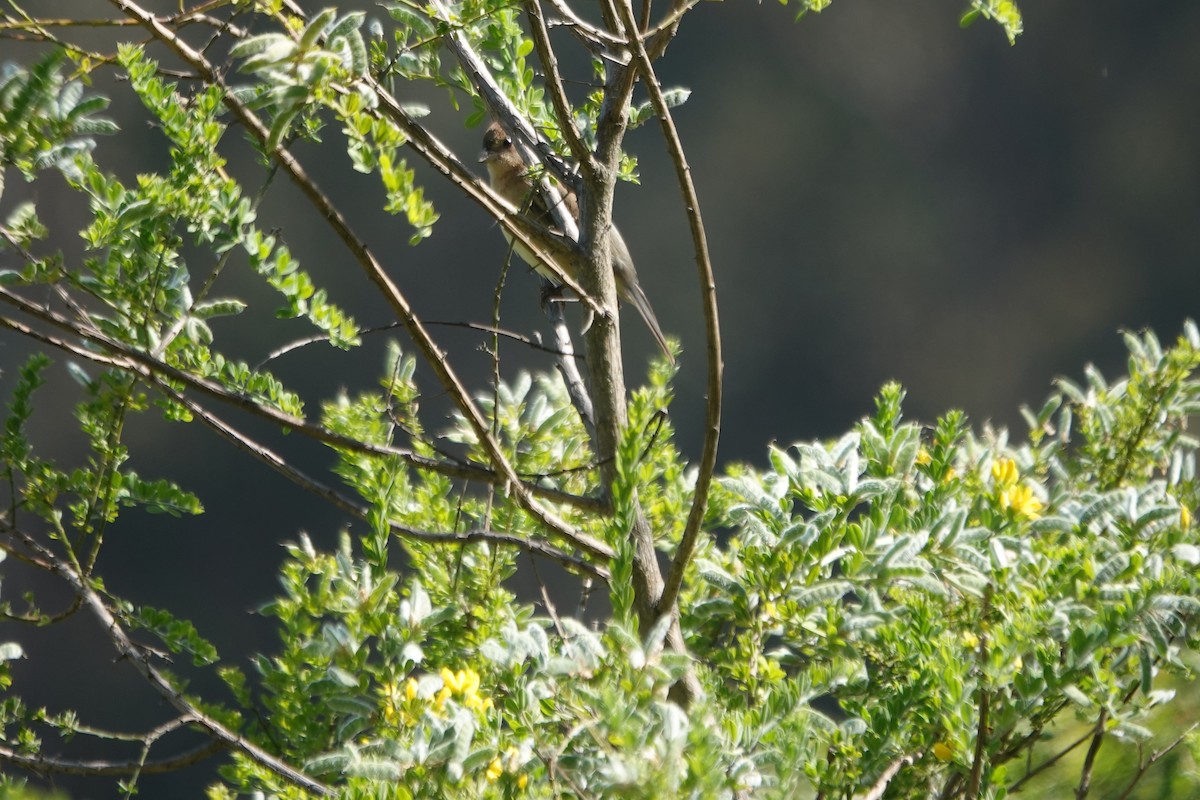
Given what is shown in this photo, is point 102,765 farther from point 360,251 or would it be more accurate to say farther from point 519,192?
point 519,192

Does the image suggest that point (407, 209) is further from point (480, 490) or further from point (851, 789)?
point (480, 490)

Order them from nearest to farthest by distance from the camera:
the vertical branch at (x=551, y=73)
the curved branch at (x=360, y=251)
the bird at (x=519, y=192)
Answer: the curved branch at (x=360, y=251)
the vertical branch at (x=551, y=73)
the bird at (x=519, y=192)

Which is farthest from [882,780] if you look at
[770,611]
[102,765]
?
[102,765]

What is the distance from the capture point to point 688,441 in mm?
5137

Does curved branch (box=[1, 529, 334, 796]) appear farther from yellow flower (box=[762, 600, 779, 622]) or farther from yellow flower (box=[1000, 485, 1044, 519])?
yellow flower (box=[1000, 485, 1044, 519])

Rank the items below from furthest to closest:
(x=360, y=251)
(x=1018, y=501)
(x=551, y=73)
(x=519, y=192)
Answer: (x=519, y=192) → (x=1018, y=501) → (x=551, y=73) → (x=360, y=251)

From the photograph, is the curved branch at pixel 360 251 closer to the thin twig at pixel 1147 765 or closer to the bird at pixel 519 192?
the thin twig at pixel 1147 765

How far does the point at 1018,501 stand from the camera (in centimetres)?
173

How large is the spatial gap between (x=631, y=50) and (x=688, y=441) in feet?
12.5

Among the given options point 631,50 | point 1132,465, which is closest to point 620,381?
point 631,50

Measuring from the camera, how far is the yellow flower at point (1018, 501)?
1.73 meters

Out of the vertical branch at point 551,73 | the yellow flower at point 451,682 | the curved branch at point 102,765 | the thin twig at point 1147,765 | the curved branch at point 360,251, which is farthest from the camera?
the curved branch at point 102,765

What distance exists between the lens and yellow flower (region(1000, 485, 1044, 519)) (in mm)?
1729

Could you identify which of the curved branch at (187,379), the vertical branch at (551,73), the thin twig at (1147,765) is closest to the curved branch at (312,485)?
the curved branch at (187,379)
